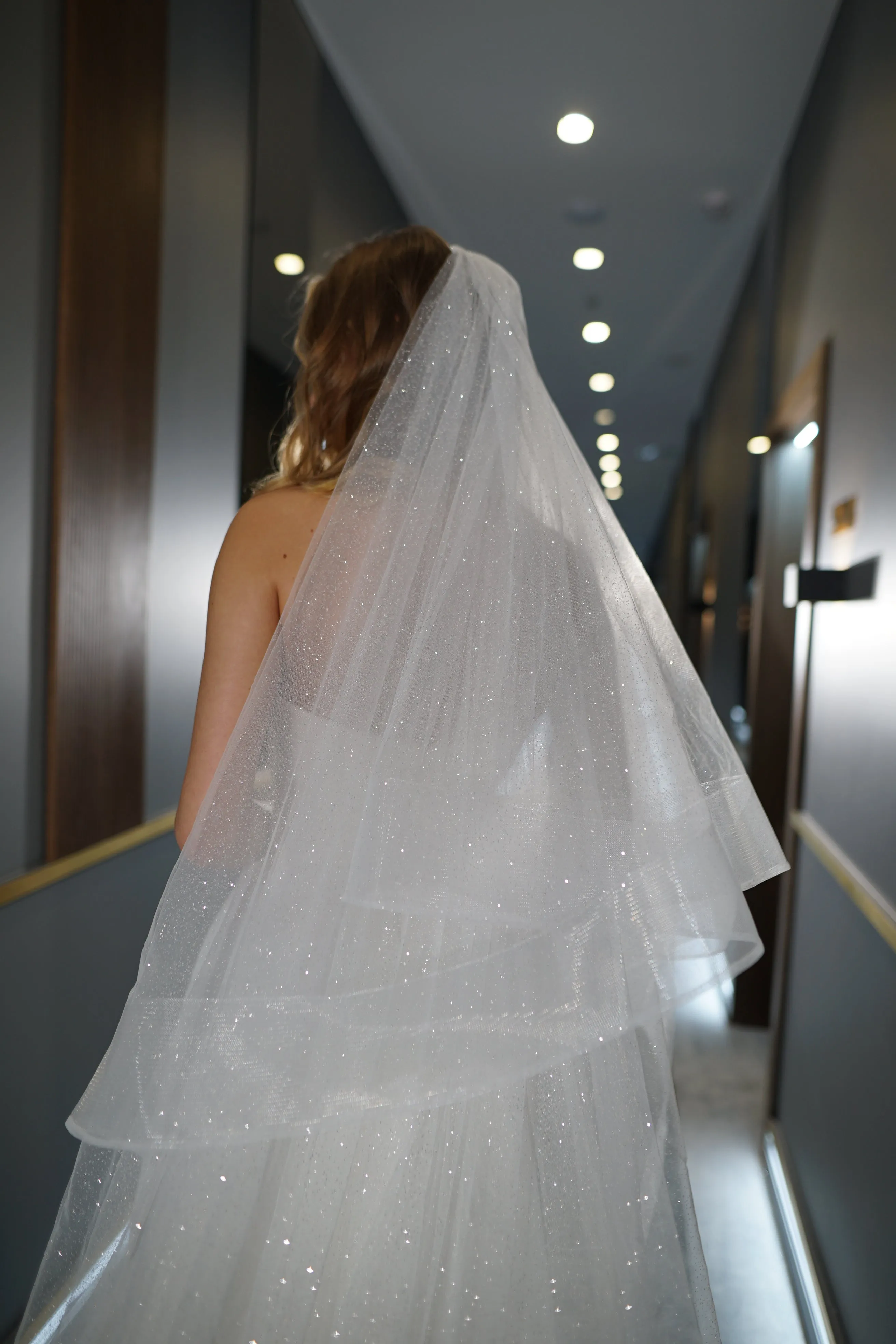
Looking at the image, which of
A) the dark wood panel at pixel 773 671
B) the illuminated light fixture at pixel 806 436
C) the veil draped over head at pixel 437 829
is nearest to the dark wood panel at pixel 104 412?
the veil draped over head at pixel 437 829

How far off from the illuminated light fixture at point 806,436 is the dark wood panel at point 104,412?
183 centimetres

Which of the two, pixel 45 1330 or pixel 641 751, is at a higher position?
pixel 641 751

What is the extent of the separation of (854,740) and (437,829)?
1.35 metres

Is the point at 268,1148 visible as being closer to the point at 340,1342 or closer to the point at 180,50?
the point at 340,1342

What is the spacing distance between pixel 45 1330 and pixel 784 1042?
2.20m

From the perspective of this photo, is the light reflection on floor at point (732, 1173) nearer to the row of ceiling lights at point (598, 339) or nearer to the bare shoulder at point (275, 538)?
the bare shoulder at point (275, 538)

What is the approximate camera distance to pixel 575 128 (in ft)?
11.6

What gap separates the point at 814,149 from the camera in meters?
3.05

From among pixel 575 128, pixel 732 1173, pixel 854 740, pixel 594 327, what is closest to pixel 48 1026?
pixel 854 740

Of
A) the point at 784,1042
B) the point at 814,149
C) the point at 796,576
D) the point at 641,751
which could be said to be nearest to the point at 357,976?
the point at 641,751

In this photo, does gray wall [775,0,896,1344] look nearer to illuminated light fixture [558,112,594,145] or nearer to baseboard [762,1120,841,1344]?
baseboard [762,1120,841,1344]

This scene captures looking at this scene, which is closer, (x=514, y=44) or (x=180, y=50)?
(x=180, y=50)

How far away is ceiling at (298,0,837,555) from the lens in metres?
2.96

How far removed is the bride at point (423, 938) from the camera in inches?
39.0
